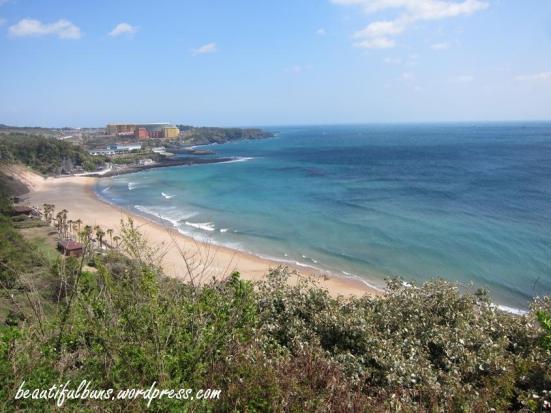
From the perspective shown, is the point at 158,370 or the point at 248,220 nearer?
the point at 158,370

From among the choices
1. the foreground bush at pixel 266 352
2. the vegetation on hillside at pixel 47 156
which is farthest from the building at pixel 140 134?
the foreground bush at pixel 266 352

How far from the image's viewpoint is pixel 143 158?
310 feet

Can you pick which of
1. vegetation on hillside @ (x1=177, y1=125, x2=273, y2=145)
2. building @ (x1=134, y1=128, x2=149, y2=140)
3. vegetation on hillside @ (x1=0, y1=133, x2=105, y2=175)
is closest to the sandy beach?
vegetation on hillside @ (x1=0, y1=133, x2=105, y2=175)

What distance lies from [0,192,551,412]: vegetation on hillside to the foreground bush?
2 centimetres

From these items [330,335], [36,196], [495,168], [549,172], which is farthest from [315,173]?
[330,335]

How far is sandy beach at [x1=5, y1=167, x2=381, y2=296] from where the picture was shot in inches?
855

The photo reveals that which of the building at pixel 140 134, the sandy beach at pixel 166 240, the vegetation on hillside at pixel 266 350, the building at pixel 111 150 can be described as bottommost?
the sandy beach at pixel 166 240

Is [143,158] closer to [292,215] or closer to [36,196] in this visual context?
[36,196]

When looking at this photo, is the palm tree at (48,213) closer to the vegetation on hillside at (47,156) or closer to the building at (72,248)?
the building at (72,248)

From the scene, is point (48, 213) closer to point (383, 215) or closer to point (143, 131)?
point (383, 215)

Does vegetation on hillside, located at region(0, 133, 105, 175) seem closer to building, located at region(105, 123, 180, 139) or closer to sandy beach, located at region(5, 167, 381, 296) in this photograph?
sandy beach, located at region(5, 167, 381, 296)

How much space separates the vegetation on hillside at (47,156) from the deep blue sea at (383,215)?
13923 mm

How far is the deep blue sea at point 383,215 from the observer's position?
2520cm

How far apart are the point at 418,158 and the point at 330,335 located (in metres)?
81.7
